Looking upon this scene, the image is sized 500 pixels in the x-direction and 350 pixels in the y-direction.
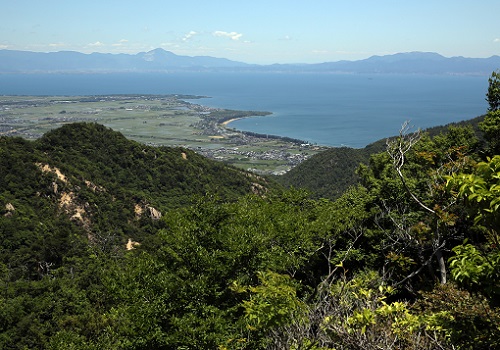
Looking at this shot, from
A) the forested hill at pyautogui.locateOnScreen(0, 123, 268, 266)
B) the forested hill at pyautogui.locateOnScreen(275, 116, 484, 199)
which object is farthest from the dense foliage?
the forested hill at pyautogui.locateOnScreen(275, 116, 484, 199)

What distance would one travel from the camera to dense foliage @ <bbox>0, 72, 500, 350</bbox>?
5.65m

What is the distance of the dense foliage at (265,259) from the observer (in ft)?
18.5

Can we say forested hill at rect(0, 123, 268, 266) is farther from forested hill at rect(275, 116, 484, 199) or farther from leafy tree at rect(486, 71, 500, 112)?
forested hill at rect(275, 116, 484, 199)

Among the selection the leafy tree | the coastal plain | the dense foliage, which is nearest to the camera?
the dense foliage

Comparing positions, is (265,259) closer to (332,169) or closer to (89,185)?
(89,185)

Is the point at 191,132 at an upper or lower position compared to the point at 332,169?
upper

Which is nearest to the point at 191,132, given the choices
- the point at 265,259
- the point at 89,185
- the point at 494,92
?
the point at 89,185

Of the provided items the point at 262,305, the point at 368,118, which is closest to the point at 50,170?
the point at 262,305

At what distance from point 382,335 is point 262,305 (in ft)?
6.74

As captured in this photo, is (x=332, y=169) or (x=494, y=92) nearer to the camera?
(x=494, y=92)

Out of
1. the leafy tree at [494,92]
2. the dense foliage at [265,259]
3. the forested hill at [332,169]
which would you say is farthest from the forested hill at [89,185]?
the forested hill at [332,169]

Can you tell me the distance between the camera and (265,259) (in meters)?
12.1

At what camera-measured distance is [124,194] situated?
39.6m

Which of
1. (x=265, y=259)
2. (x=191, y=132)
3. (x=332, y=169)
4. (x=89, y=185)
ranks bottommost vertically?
(x=332, y=169)
